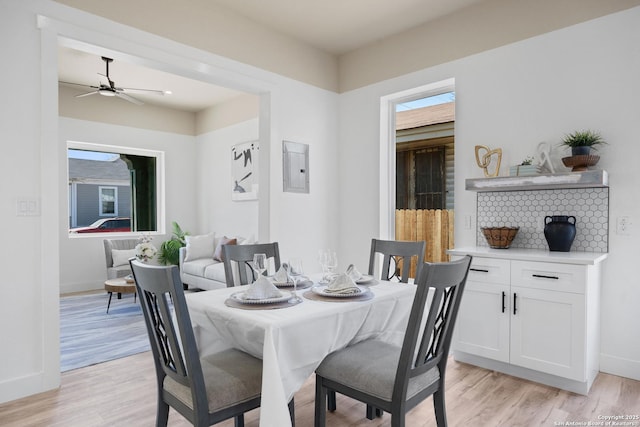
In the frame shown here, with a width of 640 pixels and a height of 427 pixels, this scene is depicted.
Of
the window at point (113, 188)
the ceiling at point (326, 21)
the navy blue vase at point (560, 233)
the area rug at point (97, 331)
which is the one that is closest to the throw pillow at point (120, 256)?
the area rug at point (97, 331)

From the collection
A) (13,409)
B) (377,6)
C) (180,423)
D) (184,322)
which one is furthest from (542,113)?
(13,409)

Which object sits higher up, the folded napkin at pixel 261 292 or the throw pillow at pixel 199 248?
the folded napkin at pixel 261 292

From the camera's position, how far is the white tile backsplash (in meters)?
2.79

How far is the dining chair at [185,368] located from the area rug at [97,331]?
72.2 inches

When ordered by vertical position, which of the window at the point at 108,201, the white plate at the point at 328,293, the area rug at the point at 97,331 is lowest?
the area rug at the point at 97,331

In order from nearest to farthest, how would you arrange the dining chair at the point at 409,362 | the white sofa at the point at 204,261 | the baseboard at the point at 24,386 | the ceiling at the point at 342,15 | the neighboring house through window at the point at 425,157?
the dining chair at the point at 409,362
the baseboard at the point at 24,386
the ceiling at the point at 342,15
the neighboring house through window at the point at 425,157
the white sofa at the point at 204,261

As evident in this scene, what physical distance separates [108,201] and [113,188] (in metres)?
0.23

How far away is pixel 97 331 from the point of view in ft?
12.6

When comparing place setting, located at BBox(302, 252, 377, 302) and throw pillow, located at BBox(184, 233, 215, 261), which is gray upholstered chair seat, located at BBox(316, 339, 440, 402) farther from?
throw pillow, located at BBox(184, 233, 215, 261)

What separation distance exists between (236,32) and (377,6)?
1.27 meters

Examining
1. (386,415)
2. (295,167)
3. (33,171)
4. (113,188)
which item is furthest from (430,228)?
(113,188)

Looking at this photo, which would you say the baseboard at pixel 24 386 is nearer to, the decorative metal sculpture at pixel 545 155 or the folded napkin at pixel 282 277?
the folded napkin at pixel 282 277

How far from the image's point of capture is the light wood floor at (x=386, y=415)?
218 centimetres

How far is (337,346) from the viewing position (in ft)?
5.99
